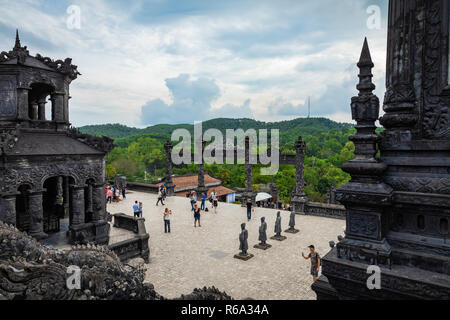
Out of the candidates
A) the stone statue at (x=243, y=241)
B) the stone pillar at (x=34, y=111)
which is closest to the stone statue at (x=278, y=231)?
the stone statue at (x=243, y=241)

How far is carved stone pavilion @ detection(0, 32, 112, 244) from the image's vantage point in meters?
9.94

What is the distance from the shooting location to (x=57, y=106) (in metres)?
12.7

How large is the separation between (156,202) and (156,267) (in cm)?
1480

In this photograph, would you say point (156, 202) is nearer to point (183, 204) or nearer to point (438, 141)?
point (183, 204)

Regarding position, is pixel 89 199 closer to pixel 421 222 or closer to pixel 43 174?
pixel 43 174

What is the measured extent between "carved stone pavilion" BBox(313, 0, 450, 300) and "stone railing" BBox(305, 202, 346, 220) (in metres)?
16.8

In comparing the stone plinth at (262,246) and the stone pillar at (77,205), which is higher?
the stone pillar at (77,205)

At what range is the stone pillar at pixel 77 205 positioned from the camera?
457 inches

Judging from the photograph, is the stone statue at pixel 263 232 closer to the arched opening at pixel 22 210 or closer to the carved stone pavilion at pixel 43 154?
the carved stone pavilion at pixel 43 154

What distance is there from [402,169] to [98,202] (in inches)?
460

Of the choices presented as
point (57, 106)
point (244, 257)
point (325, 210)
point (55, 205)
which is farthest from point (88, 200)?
point (325, 210)

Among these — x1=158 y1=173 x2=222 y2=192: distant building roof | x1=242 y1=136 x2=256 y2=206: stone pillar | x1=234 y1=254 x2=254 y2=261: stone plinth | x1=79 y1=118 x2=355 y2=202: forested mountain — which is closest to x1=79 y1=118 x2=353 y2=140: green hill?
x1=79 y1=118 x2=355 y2=202: forested mountain

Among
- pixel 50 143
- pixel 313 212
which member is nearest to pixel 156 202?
pixel 313 212
